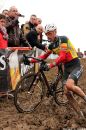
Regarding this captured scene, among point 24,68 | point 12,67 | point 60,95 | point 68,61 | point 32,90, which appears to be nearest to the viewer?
point 68,61

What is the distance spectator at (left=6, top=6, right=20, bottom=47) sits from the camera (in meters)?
10.5

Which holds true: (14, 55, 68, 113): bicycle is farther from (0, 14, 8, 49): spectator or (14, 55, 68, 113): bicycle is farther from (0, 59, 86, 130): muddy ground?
(0, 14, 8, 49): spectator

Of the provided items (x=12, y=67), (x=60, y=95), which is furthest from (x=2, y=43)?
(x=60, y=95)

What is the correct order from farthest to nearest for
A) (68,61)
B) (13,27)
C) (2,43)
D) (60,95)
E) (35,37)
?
(35,37) < (13,27) < (2,43) < (60,95) < (68,61)

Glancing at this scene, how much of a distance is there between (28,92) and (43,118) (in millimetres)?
931

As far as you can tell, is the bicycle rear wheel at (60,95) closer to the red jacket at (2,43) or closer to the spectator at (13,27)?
the red jacket at (2,43)

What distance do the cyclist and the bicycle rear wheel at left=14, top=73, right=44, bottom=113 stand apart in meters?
0.50

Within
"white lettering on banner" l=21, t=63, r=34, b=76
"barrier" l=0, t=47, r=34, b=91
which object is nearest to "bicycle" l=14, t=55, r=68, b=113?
"barrier" l=0, t=47, r=34, b=91

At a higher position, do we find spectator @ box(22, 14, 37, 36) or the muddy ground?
spectator @ box(22, 14, 37, 36)

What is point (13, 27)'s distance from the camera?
10617 mm

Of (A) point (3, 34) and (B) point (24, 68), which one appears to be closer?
(A) point (3, 34)

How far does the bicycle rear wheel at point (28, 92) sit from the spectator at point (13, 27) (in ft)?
6.57

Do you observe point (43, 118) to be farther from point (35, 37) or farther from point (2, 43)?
point (35, 37)

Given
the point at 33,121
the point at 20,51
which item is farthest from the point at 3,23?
the point at 33,121
